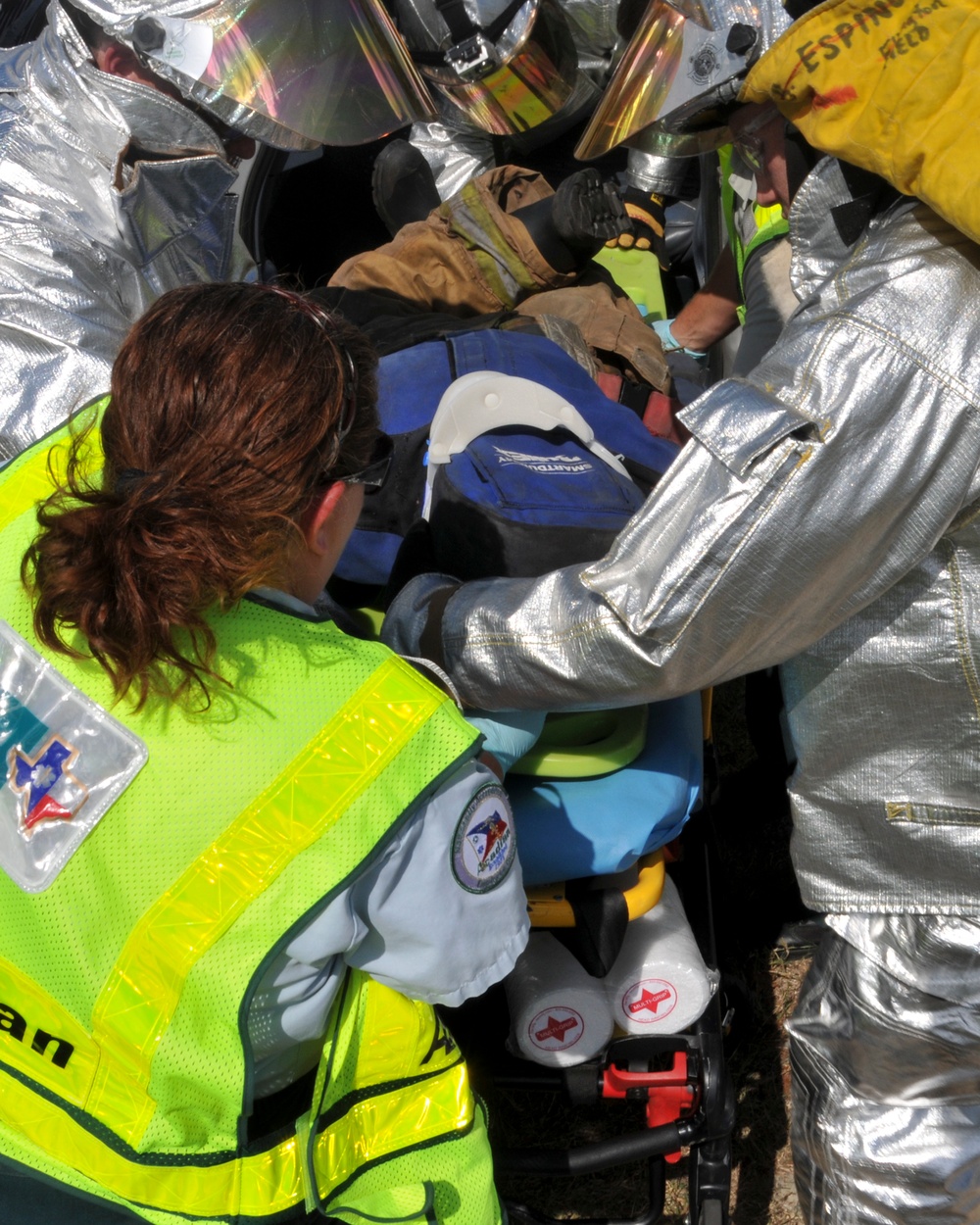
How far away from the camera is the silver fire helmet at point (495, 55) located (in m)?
2.78

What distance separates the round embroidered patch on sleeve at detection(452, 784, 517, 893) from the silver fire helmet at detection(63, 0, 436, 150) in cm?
174

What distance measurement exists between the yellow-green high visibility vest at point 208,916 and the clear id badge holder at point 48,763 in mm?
16

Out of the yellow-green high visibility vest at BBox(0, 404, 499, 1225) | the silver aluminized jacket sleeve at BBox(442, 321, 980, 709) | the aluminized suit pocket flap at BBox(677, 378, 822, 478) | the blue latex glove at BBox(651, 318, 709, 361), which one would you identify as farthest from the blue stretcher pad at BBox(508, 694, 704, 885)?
the blue latex glove at BBox(651, 318, 709, 361)

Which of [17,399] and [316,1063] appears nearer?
[316,1063]

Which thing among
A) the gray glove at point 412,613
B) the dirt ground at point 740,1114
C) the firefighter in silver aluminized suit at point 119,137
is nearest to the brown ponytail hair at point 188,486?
the gray glove at point 412,613

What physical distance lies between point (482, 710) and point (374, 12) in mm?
1781

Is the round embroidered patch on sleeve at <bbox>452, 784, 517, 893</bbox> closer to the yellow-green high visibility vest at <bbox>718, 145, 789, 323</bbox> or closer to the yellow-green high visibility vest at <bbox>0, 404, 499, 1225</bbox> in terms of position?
the yellow-green high visibility vest at <bbox>0, 404, 499, 1225</bbox>

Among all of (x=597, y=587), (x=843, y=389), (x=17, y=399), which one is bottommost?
(x=597, y=587)

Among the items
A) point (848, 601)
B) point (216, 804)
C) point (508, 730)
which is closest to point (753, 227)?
point (848, 601)

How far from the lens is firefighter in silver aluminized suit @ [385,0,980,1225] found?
1242 millimetres

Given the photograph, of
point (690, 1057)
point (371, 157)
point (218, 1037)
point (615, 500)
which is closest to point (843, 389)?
point (615, 500)

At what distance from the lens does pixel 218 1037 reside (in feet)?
3.53

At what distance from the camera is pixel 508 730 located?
154 cm

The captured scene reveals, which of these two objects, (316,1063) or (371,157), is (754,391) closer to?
(316,1063)
